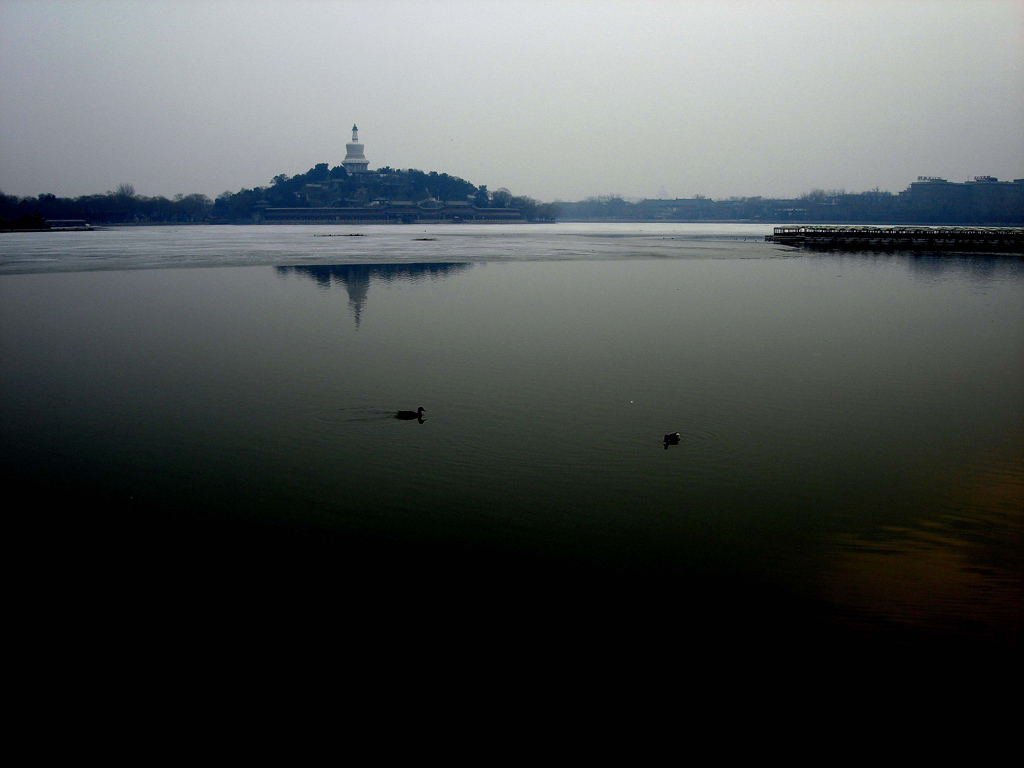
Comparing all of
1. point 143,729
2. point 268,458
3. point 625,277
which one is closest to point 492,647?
point 143,729

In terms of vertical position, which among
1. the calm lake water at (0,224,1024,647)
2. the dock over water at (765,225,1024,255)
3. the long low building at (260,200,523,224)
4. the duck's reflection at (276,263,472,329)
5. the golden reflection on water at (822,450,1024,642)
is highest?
the long low building at (260,200,523,224)

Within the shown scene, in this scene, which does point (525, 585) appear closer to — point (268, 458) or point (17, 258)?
point (268, 458)

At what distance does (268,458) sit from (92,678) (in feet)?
11.2

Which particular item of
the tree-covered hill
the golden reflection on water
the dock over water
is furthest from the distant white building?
the golden reflection on water

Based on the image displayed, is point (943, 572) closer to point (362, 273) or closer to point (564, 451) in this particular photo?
point (564, 451)

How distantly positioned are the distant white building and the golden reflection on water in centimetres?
17082

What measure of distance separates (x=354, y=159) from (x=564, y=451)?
174m

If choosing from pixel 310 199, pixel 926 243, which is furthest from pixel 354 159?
pixel 926 243

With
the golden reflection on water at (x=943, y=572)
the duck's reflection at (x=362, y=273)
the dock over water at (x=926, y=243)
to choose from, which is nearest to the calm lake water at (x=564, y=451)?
the golden reflection on water at (x=943, y=572)

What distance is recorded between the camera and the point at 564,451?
784 cm

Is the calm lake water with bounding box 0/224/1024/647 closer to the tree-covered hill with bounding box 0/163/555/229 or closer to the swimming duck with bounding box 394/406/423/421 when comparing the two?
the swimming duck with bounding box 394/406/423/421

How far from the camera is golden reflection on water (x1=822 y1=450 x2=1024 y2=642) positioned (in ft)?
16.1

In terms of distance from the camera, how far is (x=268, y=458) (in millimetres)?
7691

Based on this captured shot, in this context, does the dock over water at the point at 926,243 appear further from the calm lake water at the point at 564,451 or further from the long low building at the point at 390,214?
the long low building at the point at 390,214
